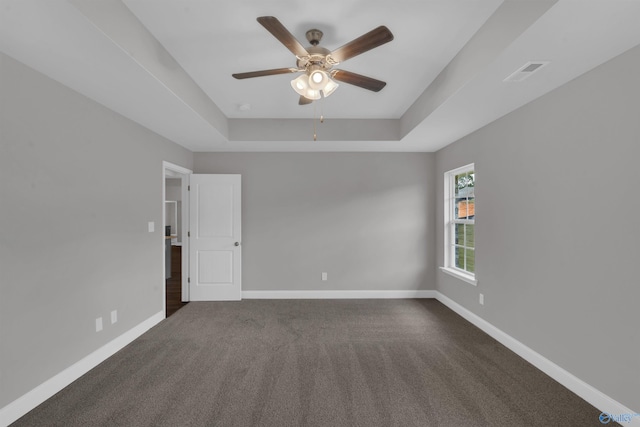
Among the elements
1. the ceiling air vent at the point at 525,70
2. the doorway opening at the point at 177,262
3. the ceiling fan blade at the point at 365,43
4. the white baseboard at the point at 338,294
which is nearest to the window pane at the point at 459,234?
the white baseboard at the point at 338,294

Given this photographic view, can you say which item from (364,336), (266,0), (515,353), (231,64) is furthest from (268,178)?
(515,353)

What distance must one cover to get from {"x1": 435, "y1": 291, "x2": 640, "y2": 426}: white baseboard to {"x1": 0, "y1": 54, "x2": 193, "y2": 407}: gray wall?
13.0ft

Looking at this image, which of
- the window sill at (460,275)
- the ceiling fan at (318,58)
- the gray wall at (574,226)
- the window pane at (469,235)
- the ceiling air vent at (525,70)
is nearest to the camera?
Result: the ceiling fan at (318,58)

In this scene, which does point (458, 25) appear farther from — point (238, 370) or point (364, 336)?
point (238, 370)

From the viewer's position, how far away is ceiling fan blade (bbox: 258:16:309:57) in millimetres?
1671

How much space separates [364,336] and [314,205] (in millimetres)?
2239

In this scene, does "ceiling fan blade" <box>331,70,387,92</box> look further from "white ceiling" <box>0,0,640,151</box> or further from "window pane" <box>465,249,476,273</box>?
"window pane" <box>465,249,476,273</box>

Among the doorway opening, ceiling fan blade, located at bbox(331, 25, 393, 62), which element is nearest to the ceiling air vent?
ceiling fan blade, located at bbox(331, 25, 393, 62)

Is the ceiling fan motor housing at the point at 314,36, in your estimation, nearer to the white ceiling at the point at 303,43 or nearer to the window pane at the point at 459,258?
the white ceiling at the point at 303,43

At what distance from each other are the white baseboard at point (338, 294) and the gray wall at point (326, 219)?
0.08 m

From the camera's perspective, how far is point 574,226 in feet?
7.68

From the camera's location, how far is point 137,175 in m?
3.38

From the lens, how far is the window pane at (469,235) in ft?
13.3

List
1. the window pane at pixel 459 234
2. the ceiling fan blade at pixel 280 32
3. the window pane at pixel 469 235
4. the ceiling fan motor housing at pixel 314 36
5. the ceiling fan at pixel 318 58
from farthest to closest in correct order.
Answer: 1. the window pane at pixel 459 234
2. the window pane at pixel 469 235
3. the ceiling fan motor housing at pixel 314 36
4. the ceiling fan at pixel 318 58
5. the ceiling fan blade at pixel 280 32
